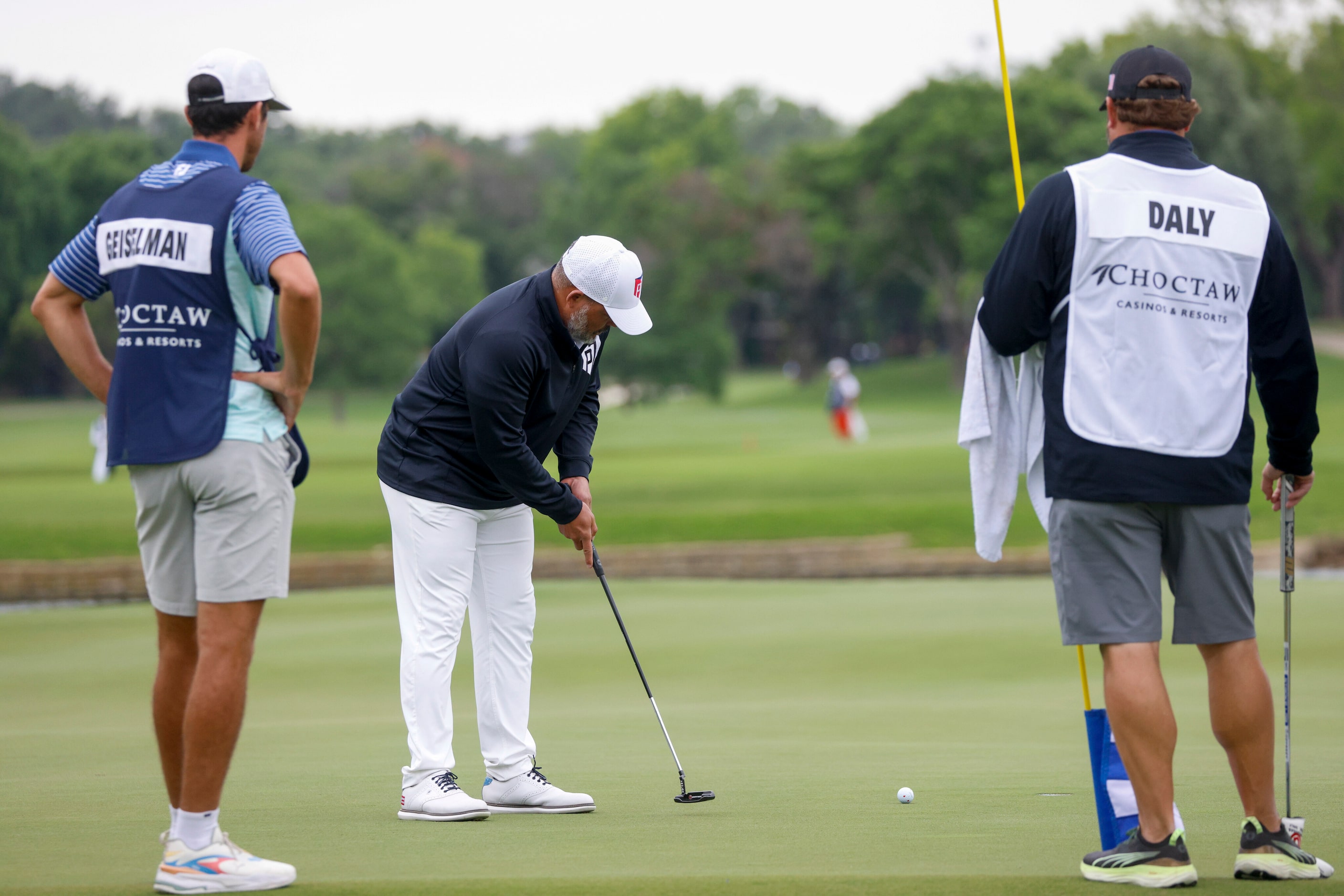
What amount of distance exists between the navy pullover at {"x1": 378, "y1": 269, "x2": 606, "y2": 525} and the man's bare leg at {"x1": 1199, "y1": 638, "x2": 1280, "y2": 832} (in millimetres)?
1988

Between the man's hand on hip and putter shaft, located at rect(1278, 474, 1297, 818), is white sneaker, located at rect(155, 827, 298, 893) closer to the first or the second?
the man's hand on hip

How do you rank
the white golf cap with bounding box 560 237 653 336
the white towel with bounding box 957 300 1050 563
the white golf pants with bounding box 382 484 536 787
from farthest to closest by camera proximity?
1. the white golf pants with bounding box 382 484 536 787
2. the white golf cap with bounding box 560 237 653 336
3. the white towel with bounding box 957 300 1050 563

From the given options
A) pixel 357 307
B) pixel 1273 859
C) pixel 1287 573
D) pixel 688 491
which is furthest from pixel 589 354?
pixel 357 307

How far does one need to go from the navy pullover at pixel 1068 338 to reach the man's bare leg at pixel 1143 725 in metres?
0.40

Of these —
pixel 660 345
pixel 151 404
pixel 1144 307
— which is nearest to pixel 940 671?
pixel 1144 307

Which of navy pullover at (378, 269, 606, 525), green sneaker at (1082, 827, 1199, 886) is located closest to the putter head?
navy pullover at (378, 269, 606, 525)

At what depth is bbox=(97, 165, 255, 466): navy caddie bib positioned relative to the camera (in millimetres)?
3566

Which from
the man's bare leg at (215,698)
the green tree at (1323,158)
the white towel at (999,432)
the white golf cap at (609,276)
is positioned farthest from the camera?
the green tree at (1323,158)

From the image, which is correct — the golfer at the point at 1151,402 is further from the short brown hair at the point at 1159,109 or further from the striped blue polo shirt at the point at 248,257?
the striped blue polo shirt at the point at 248,257

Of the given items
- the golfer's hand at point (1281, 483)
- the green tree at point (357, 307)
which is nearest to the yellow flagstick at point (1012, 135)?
the golfer's hand at point (1281, 483)

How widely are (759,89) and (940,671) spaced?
12600 cm

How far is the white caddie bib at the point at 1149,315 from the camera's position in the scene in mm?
3545

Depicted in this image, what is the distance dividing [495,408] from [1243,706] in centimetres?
226

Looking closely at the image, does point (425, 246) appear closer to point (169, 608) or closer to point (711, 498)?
point (711, 498)
